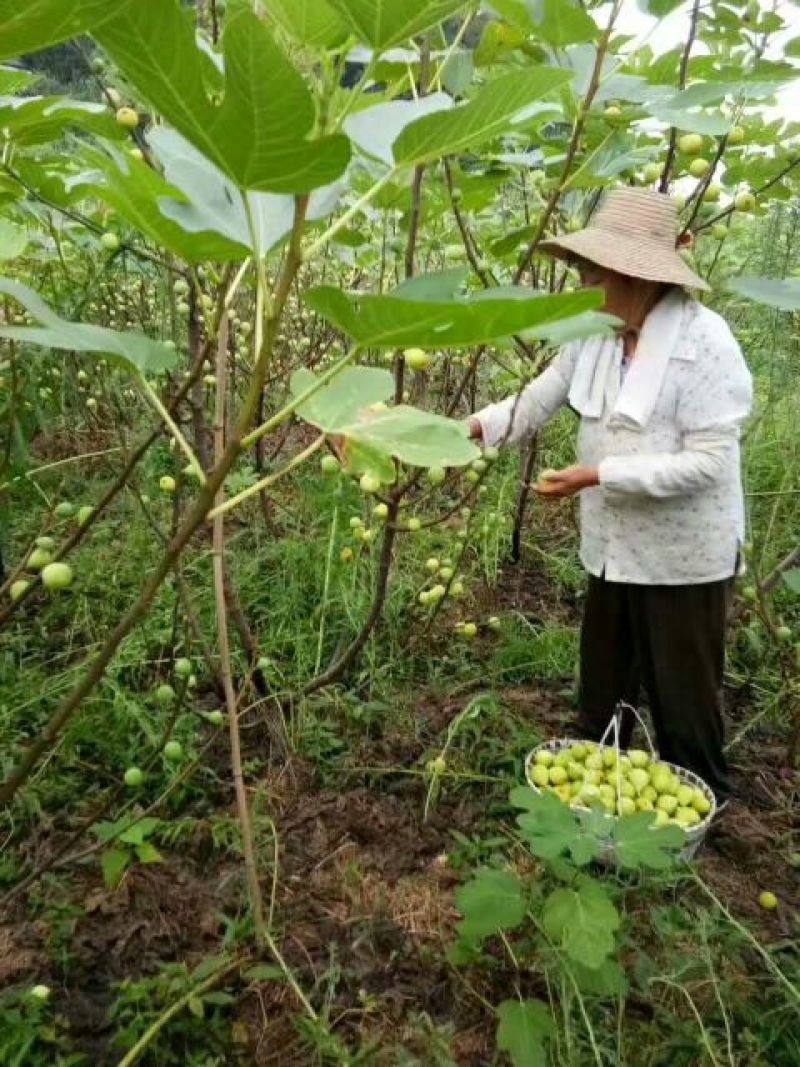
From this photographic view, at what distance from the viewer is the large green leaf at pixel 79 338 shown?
28.8 inches

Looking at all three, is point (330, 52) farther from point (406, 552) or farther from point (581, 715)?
point (406, 552)

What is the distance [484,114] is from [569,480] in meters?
1.65

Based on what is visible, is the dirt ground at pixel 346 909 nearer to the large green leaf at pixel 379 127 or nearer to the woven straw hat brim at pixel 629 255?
the woven straw hat brim at pixel 629 255

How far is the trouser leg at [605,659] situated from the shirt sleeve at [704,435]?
51 cm

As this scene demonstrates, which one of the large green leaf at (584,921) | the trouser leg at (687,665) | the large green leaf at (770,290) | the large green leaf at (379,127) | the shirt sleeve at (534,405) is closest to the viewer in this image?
the large green leaf at (379,127)

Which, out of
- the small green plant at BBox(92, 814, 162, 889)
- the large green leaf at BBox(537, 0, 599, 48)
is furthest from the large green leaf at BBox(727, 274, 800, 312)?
the small green plant at BBox(92, 814, 162, 889)

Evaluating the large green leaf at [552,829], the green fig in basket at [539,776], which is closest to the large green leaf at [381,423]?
the large green leaf at [552,829]

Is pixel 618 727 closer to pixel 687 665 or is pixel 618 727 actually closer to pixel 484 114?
pixel 687 665

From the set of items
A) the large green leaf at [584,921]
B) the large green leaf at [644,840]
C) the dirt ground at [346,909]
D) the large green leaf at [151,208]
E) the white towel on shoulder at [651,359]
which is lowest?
the dirt ground at [346,909]

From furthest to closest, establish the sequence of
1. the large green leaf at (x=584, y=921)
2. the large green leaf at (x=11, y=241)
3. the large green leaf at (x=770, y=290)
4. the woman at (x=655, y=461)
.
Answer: the woman at (x=655, y=461) < the large green leaf at (x=584, y=921) < the large green leaf at (x=11, y=241) < the large green leaf at (x=770, y=290)

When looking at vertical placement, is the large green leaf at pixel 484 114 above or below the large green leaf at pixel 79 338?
above

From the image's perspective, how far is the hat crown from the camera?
2182mm

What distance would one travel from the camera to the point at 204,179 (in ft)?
2.48

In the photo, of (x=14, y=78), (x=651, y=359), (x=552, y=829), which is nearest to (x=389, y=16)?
(x=14, y=78)
